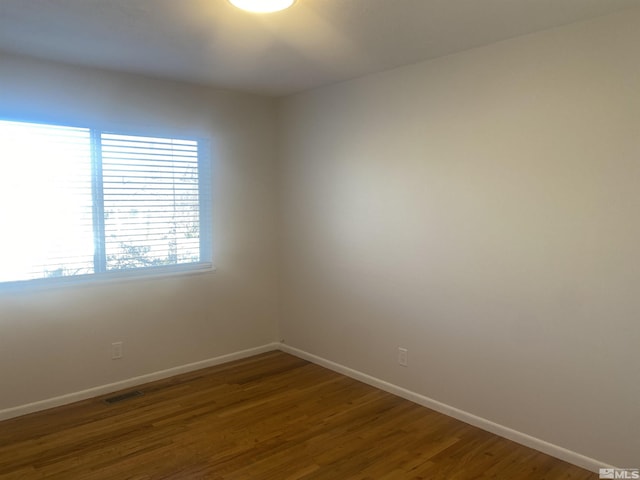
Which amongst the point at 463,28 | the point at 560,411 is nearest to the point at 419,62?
the point at 463,28

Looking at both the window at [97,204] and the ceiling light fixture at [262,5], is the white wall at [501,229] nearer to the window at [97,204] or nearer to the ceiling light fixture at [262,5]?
the window at [97,204]

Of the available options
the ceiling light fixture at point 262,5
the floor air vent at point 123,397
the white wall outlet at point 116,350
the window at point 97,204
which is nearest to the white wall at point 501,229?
the window at point 97,204

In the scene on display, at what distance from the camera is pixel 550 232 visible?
2.64 meters

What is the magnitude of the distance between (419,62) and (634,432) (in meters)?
2.53

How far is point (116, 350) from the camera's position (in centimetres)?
361

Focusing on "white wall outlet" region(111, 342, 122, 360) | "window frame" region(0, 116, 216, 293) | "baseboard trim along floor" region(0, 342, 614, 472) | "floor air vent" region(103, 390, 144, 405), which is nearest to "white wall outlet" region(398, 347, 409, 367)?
"baseboard trim along floor" region(0, 342, 614, 472)

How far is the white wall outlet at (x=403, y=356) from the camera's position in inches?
137

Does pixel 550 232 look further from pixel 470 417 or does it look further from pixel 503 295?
pixel 470 417

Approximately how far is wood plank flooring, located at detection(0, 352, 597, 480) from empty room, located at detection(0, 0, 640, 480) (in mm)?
18

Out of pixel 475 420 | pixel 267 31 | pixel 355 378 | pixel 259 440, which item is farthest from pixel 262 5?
pixel 355 378

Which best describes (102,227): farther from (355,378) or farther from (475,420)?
(475,420)

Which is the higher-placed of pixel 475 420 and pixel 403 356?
pixel 403 356

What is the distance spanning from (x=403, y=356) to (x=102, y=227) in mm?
2447

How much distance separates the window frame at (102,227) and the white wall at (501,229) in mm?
975
